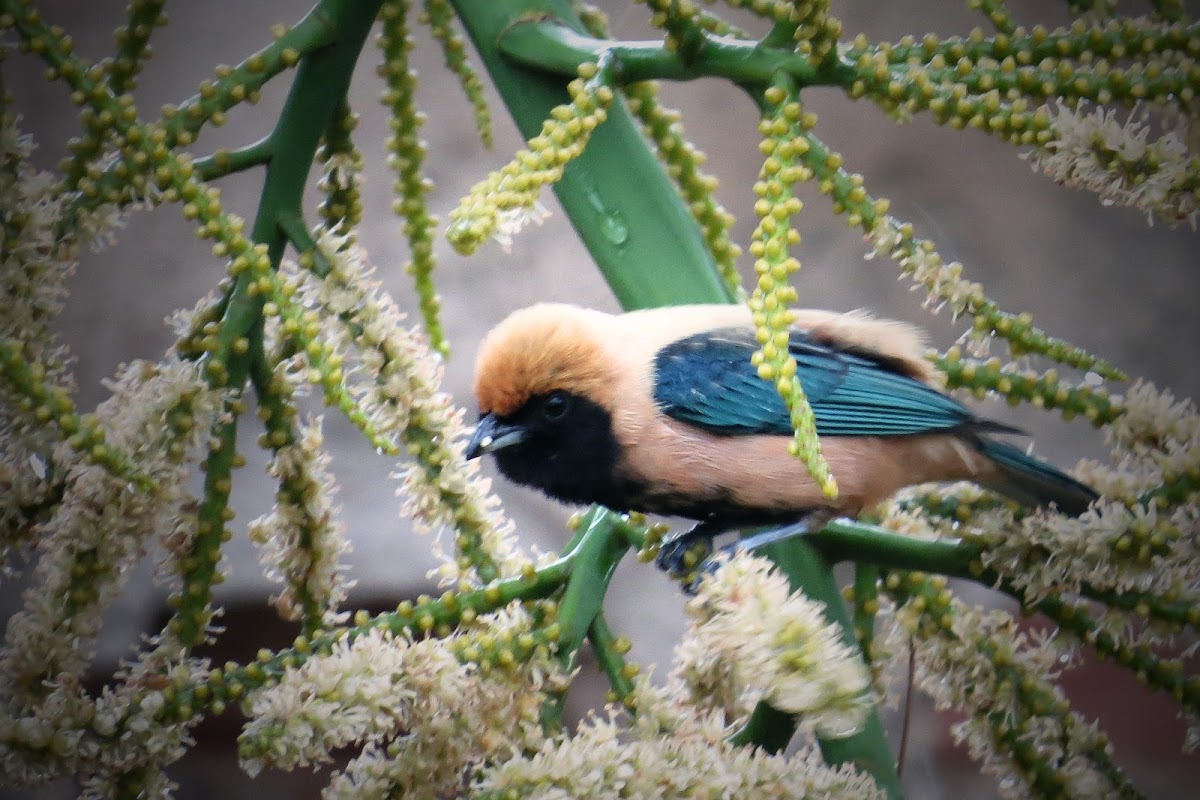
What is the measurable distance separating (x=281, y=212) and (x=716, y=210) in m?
0.27

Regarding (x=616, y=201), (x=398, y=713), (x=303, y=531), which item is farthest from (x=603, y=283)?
(x=398, y=713)

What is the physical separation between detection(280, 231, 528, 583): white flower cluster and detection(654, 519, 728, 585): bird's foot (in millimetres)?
106

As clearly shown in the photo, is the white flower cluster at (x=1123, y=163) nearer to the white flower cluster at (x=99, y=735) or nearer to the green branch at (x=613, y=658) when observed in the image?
the green branch at (x=613, y=658)

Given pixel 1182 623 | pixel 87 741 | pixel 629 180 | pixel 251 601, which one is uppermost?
pixel 629 180

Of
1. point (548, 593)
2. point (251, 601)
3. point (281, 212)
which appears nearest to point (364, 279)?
point (281, 212)

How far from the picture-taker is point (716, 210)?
0.75 metres

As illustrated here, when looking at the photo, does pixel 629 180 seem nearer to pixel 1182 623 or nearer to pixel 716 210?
pixel 716 210

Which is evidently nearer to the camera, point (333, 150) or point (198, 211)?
point (198, 211)

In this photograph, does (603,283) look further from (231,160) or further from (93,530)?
(93,530)

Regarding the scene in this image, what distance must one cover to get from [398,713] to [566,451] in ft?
0.65

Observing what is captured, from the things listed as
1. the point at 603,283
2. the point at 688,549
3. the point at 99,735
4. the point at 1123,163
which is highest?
the point at 1123,163

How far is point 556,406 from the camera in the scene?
0.70 metres

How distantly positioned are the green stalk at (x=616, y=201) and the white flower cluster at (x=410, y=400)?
128 millimetres

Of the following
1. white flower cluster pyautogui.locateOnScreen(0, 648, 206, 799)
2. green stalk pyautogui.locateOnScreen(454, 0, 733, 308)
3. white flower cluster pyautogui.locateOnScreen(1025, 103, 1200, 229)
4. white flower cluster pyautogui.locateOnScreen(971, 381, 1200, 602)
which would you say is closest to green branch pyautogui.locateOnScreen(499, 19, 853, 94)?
green stalk pyautogui.locateOnScreen(454, 0, 733, 308)
